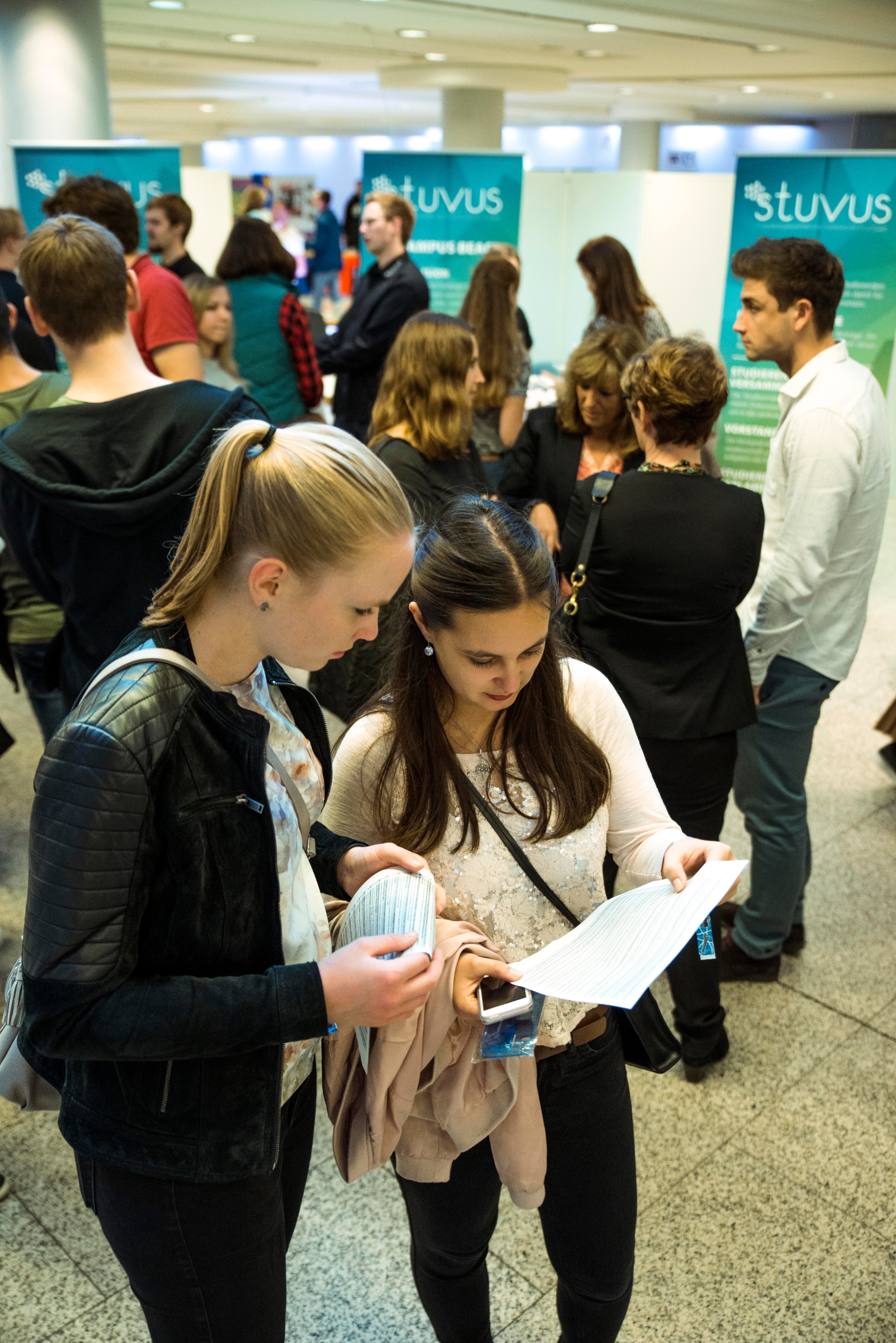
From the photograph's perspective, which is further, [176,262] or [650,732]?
[176,262]

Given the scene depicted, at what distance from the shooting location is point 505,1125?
54.5 inches

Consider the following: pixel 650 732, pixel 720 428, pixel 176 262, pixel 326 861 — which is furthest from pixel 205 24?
pixel 326 861

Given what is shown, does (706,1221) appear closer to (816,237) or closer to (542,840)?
(542,840)

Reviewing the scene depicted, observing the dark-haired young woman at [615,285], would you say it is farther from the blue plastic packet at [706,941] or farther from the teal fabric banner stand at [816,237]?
the blue plastic packet at [706,941]

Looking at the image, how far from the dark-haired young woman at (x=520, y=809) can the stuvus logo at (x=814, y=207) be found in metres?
4.68

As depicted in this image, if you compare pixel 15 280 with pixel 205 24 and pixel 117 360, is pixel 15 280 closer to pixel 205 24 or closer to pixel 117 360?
pixel 117 360

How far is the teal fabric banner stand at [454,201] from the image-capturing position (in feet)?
22.2

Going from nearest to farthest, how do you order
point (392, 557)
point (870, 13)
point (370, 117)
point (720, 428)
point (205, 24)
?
point (392, 557), point (720, 428), point (870, 13), point (205, 24), point (370, 117)

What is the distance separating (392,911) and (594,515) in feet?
4.22

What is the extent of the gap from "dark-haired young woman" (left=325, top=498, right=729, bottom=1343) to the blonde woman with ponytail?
27cm

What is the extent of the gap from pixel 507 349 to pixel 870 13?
4861 millimetres

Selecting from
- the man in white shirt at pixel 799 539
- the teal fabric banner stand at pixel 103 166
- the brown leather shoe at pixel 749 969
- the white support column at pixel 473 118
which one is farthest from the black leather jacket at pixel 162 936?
the white support column at pixel 473 118

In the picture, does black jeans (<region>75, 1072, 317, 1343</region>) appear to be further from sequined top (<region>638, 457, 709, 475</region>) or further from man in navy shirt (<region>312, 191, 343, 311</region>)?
man in navy shirt (<region>312, 191, 343, 311</region>)

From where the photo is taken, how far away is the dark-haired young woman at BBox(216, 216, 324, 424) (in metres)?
4.53
